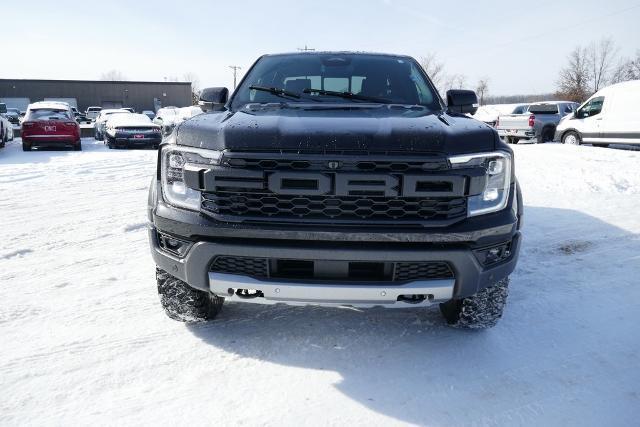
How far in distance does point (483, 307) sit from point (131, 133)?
564 inches

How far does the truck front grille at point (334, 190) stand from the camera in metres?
2.13

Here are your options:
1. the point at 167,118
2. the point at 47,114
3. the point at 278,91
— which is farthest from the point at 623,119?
the point at 167,118

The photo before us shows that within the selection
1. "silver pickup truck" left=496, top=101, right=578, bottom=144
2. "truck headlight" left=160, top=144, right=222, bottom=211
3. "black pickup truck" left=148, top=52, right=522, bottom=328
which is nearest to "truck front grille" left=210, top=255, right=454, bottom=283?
"black pickup truck" left=148, top=52, right=522, bottom=328

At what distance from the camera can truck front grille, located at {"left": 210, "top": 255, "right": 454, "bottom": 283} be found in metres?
2.19

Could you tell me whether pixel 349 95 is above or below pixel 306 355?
above

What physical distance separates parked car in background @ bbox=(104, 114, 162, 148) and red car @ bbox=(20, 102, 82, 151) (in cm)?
119

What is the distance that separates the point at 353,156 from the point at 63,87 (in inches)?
2680

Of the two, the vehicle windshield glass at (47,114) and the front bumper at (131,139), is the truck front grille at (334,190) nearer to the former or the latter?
the front bumper at (131,139)

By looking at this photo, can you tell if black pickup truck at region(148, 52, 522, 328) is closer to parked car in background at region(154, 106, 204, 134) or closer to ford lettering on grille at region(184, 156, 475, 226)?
ford lettering on grille at region(184, 156, 475, 226)

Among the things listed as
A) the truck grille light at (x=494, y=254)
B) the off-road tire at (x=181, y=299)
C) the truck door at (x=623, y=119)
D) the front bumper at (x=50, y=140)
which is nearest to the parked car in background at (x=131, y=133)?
the front bumper at (x=50, y=140)

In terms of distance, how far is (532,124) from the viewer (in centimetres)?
1770

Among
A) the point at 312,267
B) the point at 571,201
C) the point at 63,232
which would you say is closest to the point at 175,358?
the point at 312,267

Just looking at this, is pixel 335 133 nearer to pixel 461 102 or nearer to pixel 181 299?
pixel 181 299

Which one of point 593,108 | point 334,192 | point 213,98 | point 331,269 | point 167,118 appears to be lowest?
point 167,118
